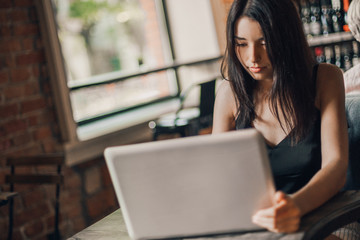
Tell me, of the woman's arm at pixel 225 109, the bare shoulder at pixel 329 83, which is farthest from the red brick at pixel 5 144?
the bare shoulder at pixel 329 83

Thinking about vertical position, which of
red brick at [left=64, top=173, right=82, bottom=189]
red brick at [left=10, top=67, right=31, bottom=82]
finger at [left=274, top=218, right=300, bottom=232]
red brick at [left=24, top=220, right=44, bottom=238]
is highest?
red brick at [left=10, top=67, right=31, bottom=82]

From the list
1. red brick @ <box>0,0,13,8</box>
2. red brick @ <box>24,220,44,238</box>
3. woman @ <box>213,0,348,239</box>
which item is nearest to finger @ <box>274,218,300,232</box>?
woman @ <box>213,0,348,239</box>

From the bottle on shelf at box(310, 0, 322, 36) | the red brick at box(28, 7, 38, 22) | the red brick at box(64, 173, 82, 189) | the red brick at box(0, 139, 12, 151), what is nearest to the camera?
the red brick at box(0, 139, 12, 151)

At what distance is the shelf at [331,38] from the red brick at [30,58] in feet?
6.67

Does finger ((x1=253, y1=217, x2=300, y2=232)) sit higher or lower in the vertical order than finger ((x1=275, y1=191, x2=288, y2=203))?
lower

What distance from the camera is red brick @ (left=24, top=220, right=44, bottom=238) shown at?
9.69 ft

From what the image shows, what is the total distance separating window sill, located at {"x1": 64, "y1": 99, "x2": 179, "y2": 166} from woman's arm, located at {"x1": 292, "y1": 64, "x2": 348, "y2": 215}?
2230 millimetres

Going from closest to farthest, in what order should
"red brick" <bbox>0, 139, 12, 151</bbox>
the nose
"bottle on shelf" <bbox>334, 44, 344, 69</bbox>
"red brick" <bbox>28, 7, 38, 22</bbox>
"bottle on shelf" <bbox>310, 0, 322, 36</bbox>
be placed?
the nose < "red brick" <bbox>0, 139, 12, 151</bbox> < "red brick" <bbox>28, 7, 38, 22</bbox> < "bottle on shelf" <bbox>310, 0, 322, 36</bbox> < "bottle on shelf" <bbox>334, 44, 344, 69</bbox>

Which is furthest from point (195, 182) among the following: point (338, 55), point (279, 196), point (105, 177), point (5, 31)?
point (338, 55)

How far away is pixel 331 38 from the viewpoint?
12.5ft

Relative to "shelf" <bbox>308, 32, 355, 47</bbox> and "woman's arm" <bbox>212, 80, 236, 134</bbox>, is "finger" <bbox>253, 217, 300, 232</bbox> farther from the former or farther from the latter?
"shelf" <bbox>308, 32, 355, 47</bbox>

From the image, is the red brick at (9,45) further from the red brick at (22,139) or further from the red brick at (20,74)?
the red brick at (22,139)

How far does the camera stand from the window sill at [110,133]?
3377 mm

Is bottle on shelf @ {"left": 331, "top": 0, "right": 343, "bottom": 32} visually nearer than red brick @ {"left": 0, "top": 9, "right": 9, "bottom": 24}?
No
